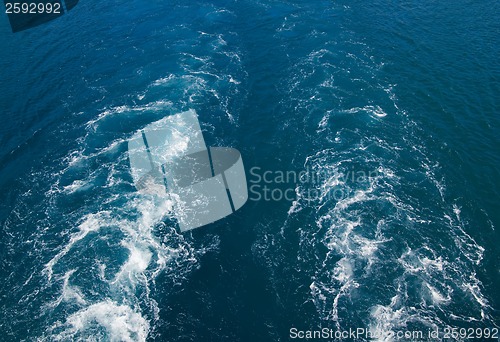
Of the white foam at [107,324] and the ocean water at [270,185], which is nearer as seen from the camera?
the white foam at [107,324]

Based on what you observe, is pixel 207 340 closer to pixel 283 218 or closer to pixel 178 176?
pixel 283 218

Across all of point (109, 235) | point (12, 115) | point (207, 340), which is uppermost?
point (12, 115)

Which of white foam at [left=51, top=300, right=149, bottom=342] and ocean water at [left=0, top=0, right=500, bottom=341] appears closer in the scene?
white foam at [left=51, top=300, right=149, bottom=342]

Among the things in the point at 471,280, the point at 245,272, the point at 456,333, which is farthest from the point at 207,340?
the point at 471,280

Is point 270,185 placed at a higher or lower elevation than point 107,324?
higher

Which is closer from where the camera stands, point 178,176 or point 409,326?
point 409,326

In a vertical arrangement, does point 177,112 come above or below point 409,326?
above

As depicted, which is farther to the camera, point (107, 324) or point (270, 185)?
point (270, 185)

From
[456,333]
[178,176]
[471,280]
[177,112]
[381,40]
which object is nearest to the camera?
[456,333]
